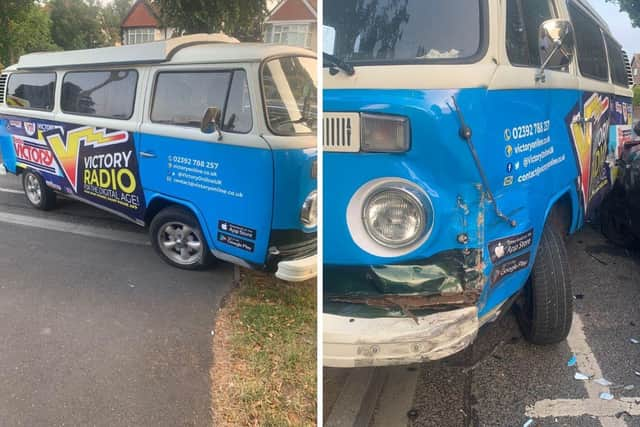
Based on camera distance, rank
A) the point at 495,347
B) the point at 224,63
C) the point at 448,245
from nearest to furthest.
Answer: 1. the point at 224,63
2. the point at 448,245
3. the point at 495,347

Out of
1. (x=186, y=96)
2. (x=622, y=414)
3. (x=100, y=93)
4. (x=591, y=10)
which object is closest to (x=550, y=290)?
(x=622, y=414)

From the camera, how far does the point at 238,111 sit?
874 millimetres

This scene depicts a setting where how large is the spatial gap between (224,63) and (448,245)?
1.76 feet

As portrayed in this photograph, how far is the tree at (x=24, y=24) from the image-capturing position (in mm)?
895

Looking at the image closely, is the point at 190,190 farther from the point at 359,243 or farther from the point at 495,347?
the point at 495,347

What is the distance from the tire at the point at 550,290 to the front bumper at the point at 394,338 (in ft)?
2.37

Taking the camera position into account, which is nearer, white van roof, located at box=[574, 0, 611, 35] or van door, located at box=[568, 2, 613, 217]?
white van roof, located at box=[574, 0, 611, 35]

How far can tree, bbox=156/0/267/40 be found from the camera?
2.58ft

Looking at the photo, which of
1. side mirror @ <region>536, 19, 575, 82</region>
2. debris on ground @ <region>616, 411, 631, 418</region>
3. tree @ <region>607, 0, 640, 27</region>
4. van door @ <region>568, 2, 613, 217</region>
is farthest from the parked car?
tree @ <region>607, 0, 640, 27</region>

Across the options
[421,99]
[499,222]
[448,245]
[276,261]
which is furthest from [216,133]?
[499,222]

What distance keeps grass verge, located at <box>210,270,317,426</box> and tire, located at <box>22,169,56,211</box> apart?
41cm

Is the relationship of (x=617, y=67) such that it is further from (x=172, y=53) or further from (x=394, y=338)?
(x=172, y=53)

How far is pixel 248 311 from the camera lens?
928mm

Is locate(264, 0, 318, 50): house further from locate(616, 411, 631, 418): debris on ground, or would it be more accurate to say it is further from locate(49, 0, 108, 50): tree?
locate(616, 411, 631, 418): debris on ground
